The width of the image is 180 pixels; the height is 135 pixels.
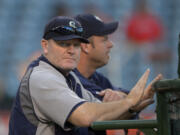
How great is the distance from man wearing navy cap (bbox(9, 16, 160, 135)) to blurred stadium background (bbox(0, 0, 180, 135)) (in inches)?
195

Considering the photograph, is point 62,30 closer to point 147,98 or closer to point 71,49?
point 71,49

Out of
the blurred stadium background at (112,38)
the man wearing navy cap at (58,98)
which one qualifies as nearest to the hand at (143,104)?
the man wearing navy cap at (58,98)

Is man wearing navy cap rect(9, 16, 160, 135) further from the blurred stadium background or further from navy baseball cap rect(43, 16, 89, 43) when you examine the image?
the blurred stadium background

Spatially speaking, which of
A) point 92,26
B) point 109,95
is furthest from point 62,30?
point 92,26

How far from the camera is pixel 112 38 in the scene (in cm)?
948

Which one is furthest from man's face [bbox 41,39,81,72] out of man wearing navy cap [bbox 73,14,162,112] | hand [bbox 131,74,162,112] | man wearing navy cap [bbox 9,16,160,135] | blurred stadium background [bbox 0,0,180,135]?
blurred stadium background [bbox 0,0,180,135]

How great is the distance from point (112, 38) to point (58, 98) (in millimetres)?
6452

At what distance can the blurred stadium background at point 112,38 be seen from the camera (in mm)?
9391

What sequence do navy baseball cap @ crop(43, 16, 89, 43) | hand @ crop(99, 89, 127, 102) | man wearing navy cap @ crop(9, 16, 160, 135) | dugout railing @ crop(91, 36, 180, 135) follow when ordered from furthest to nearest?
hand @ crop(99, 89, 127, 102), navy baseball cap @ crop(43, 16, 89, 43), man wearing navy cap @ crop(9, 16, 160, 135), dugout railing @ crop(91, 36, 180, 135)

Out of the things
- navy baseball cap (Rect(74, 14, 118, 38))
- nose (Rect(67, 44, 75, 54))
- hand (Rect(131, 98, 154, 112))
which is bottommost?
hand (Rect(131, 98, 154, 112))

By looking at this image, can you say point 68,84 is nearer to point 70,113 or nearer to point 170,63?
point 70,113

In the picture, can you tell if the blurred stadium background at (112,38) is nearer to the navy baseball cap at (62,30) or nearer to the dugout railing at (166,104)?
the navy baseball cap at (62,30)

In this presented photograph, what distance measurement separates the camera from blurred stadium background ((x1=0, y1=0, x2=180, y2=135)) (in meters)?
9.39

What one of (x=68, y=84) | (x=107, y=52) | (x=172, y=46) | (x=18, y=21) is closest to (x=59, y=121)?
(x=68, y=84)
